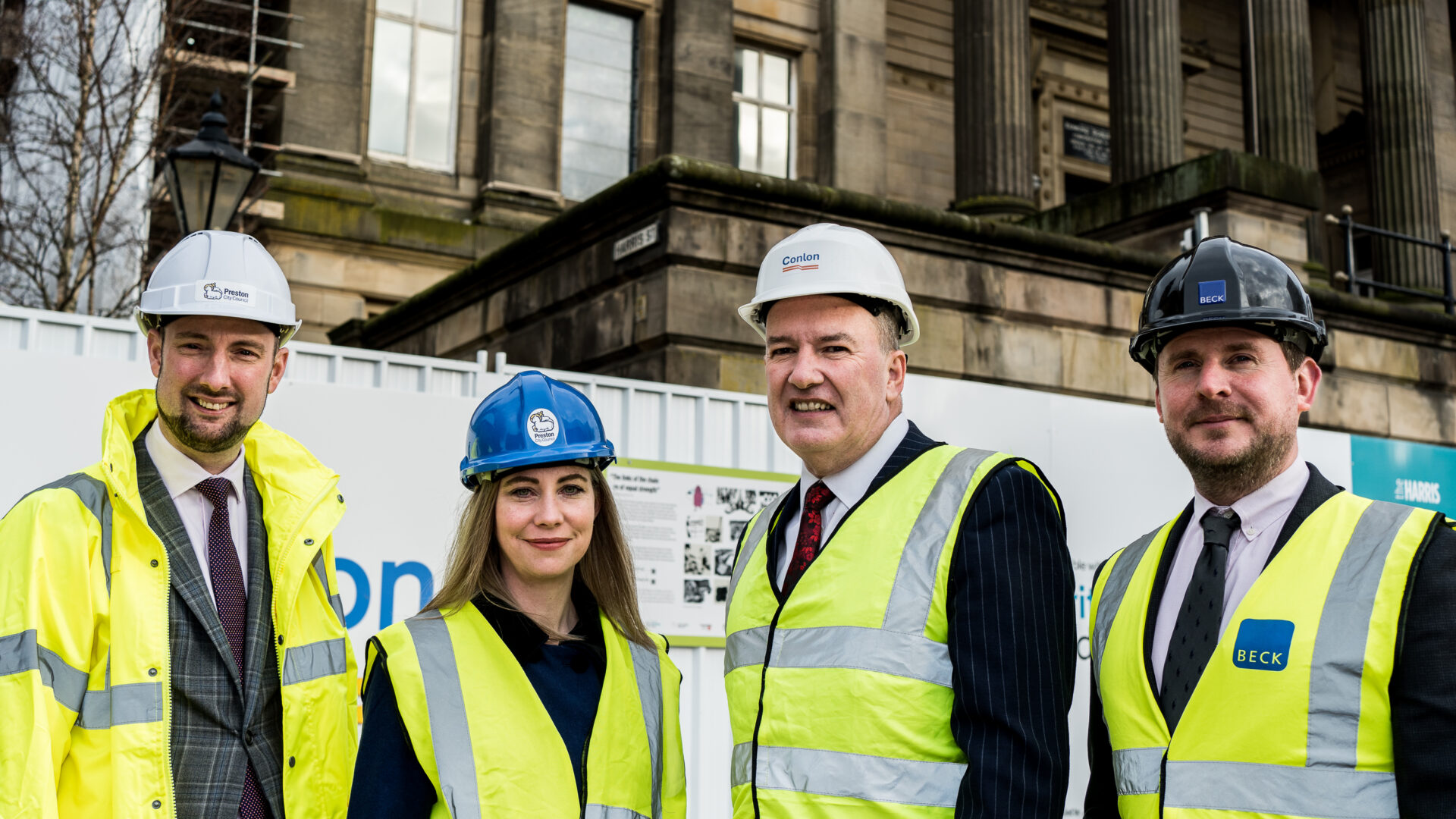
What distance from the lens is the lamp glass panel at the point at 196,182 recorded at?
316 inches

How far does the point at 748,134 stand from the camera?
20.5m

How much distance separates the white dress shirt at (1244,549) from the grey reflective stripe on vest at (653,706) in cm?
112

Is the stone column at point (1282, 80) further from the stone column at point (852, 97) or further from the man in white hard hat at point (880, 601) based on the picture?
the man in white hard hat at point (880, 601)

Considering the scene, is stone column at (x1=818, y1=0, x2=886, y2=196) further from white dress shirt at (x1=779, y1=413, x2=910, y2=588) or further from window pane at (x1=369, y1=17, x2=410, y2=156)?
white dress shirt at (x1=779, y1=413, x2=910, y2=588)

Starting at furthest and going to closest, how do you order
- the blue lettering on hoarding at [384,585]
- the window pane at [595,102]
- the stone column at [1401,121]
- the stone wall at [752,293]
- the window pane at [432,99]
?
1. the stone column at [1401,121]
2. the window pane at [595,102]
3. the window pane at [432,99]
4. the stone wall at [752,293]
5. the blue lettering on hoarding at [384,585]

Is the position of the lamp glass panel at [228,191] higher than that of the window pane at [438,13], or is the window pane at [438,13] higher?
the window pane at [438,13]

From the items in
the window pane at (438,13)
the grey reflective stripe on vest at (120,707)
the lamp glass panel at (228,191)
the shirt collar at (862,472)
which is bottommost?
the grey reflective stripe on vest at (120,707)

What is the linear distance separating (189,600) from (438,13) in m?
16.3

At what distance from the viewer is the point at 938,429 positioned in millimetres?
6805

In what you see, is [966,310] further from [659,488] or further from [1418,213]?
[1418,213]

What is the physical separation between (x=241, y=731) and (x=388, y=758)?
0.60 meters

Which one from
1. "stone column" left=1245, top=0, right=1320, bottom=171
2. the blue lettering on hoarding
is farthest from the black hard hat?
"stone column" left=1245, top=0, right=1320, bottom=171

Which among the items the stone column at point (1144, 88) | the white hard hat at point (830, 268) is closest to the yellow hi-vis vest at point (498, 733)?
the white hard hat at point (830, 268)

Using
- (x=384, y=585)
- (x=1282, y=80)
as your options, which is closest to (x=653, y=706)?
(x=384, y=585)
